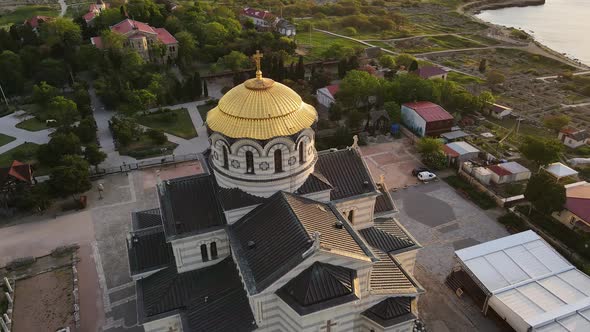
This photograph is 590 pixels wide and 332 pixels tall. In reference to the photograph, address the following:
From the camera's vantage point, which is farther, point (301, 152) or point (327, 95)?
point (327, 95)

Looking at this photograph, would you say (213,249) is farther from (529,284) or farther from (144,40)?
(144,40)

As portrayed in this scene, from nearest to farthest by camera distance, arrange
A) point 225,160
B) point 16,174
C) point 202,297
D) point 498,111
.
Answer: point 202,297
point 225,160
point 16,174
point 498,111

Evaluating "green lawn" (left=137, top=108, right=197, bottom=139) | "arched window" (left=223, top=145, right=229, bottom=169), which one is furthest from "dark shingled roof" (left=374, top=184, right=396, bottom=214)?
"green lawn" (left=137, top=108, right=197, bottom=139)

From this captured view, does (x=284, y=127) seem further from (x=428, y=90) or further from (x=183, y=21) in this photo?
(x=183, y=21)

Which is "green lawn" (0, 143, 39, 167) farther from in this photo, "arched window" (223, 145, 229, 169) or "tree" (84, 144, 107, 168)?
"arched window" (223, 145, 229, 169)

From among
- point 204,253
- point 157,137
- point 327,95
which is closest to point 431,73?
Answer: point 327,95

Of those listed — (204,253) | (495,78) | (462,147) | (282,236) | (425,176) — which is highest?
(282,236)
